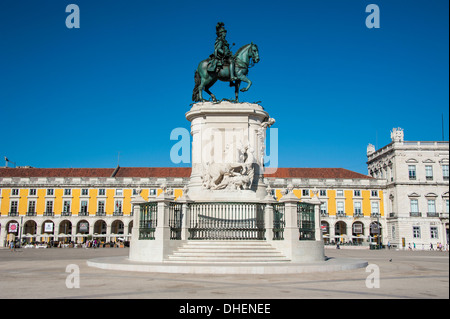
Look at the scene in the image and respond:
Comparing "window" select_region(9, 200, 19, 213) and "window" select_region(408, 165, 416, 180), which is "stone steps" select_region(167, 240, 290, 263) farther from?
"window" select_region(9, 200, 19, 213)

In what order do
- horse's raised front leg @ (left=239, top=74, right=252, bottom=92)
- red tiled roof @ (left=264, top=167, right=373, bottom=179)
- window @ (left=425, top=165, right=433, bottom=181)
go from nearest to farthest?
horse's raised front leg @ (left=239, top=74, right=252, bottom=92)
window @ (left=425, top=165, right=433, bottom=181)
red tiled roof @ (left=264, top=167, right=373, bottom=179)

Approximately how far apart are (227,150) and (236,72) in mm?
3225

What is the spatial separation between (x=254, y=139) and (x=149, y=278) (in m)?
8.20

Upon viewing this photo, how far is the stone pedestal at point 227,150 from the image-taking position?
16359 mm

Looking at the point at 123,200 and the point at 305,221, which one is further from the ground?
the point at 123,200

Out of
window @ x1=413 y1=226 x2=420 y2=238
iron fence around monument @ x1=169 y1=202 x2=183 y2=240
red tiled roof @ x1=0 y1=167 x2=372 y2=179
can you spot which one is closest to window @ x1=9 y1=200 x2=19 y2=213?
red tiled roof @ x1=0 y1=167 x2=372 y2=179

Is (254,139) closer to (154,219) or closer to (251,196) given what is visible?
(251,196)

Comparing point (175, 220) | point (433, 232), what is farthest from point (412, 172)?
point (175, 220)

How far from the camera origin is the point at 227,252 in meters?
13.8

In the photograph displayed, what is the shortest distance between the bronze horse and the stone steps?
6.11 metres

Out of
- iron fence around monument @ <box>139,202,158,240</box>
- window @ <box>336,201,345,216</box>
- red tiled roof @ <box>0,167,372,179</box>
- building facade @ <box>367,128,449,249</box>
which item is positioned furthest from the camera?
red tiled roof @ <box>0,167,372,179</box>

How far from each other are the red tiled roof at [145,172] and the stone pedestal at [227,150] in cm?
5273

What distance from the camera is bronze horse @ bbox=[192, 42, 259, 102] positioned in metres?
18.0

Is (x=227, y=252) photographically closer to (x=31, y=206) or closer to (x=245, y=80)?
(x=245, y=80)
